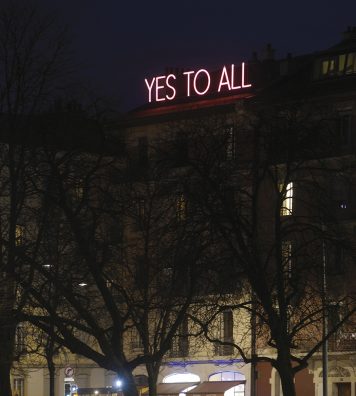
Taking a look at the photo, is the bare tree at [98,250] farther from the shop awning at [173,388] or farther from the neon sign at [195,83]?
the shop awning at [173,388]

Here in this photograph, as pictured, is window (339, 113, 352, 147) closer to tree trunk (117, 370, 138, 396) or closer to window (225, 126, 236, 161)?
window (225, 126, 236, 161)

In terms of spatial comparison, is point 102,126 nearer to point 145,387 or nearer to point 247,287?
point 247,287

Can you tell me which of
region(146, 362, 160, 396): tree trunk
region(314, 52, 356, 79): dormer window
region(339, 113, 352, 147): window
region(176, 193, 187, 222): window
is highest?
region(314, 52, 356, 79): dormer window

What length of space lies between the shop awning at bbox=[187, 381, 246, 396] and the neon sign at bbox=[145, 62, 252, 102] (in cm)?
1899

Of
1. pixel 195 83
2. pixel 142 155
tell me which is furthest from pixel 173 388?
pixel 142 155

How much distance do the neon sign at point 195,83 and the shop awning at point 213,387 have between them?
748 inches

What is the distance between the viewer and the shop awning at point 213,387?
289ft

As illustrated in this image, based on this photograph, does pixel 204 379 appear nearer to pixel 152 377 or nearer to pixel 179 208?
pixel 152 377

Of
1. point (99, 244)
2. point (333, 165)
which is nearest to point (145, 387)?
point (333, 165)

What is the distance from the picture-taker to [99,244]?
174ft

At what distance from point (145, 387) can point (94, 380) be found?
8823mm

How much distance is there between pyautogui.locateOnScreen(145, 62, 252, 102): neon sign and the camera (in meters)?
89.6

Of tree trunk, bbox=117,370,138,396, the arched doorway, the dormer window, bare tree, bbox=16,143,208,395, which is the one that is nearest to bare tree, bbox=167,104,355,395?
bare tree, bbox=16,143,208,395

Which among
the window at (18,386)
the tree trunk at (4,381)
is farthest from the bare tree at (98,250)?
the window at (18,386)
